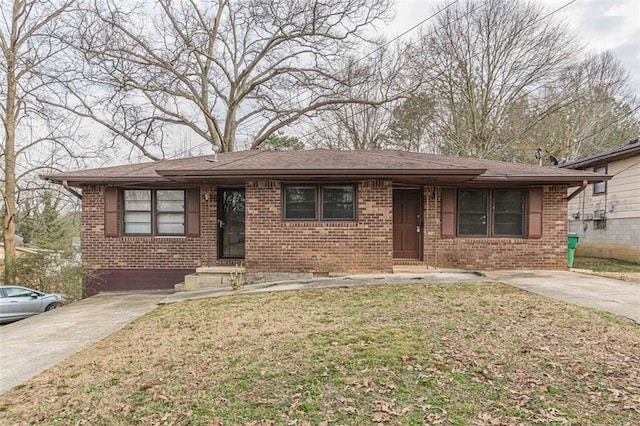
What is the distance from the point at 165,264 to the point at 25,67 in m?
10.9

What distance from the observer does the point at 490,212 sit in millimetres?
9633

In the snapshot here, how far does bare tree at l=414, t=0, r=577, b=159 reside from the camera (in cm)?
1794

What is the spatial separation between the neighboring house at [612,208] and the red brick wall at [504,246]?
14.1 ft

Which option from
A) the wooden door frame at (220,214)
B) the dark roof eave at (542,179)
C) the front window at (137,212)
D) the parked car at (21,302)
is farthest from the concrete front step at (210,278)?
the dark roof eave at (542,179)

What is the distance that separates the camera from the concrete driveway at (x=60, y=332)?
4562 millimetres

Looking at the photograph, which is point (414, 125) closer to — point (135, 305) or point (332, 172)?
point (332, 172)

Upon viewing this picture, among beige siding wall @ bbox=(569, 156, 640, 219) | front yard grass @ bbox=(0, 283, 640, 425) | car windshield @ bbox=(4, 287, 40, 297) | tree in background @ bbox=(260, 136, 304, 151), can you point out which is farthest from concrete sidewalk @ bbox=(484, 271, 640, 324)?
tree in background @ bbox=(260, 136, 304, 151)

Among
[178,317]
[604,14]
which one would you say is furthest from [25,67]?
[604,14]

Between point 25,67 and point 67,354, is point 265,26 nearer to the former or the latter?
point 25,67

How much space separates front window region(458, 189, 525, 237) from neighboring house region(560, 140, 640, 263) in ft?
16.3

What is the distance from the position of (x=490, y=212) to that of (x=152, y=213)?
344 inches

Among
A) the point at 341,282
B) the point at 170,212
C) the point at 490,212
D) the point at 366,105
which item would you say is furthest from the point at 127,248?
the point at 366,105

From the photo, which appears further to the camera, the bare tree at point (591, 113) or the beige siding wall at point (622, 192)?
the bare tree at point (591, 113)

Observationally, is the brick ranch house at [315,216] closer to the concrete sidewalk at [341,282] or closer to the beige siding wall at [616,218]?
the concrete sidewalk at [341,282]
